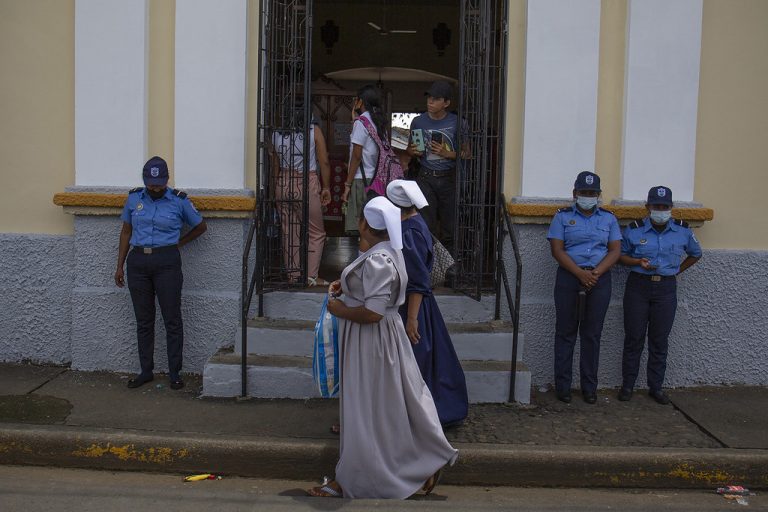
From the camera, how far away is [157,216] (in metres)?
6.99

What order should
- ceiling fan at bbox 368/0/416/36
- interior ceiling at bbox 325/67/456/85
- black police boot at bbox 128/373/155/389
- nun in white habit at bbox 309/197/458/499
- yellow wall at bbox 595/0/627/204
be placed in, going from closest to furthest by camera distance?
nun in white habit at bbox 309/197/458/499 < black police boot at bbox 128/373/155/389 < yellow wall at bbox 595/0/627/204 < interior ceiling at bbox 325/67/456/85 < ceiling fan at bbox 368/0/416/36

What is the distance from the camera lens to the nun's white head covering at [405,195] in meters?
5.68

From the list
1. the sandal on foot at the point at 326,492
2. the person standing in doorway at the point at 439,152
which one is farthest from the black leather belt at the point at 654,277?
the sandal on foot at the point at 326,492

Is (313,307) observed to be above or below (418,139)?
below

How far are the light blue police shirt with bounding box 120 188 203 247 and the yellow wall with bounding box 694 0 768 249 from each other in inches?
166

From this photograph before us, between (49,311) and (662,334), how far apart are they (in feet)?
16.8

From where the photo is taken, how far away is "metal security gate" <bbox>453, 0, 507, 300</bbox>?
736cm

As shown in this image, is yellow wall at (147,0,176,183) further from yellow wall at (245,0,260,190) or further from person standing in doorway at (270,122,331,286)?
person standing in doorway at (270,122,331,286)

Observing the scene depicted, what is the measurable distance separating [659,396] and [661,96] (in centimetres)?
244

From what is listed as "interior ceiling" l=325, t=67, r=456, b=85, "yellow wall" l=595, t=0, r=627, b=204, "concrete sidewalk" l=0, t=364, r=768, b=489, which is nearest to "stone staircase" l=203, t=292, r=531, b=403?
"concrete sidewalk" l=0, t=364, r=768, b=489

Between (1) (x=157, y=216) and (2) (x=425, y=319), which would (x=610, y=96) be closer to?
(2) (x=425, y=319)

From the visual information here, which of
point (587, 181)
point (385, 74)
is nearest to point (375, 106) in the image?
point (587, 181)

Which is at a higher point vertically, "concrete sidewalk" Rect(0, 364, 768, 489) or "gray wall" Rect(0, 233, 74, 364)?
"gray wall" Rect(0, 233, 74, 364)

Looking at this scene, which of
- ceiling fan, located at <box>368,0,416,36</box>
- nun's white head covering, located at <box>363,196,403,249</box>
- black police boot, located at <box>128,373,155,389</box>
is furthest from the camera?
ceiling fan, located at <box>368,0,416,36</box>
